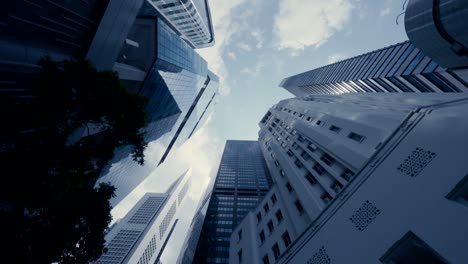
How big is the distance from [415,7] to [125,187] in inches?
2600

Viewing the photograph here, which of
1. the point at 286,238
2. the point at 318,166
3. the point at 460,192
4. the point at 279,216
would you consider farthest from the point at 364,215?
the point at 279,216

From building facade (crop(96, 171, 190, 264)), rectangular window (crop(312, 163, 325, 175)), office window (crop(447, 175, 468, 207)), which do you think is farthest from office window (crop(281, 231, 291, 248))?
building facade (crop(96, 171, 190, 264))

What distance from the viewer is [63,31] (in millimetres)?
18219

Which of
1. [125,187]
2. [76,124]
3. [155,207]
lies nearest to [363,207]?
[76,124]

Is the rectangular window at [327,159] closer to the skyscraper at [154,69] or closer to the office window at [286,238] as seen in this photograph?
the office window at [286,238]

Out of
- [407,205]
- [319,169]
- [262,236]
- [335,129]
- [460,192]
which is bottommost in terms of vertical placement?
[262,236]

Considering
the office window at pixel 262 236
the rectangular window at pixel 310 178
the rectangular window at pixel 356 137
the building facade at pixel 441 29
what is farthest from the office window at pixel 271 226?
the building facade at pixel 441 29

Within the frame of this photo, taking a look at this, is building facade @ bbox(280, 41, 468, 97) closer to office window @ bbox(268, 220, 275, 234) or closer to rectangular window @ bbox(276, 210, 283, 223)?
rectangular window @ bbox(276, 210, 283, 223)

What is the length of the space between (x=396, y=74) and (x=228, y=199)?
237 ft

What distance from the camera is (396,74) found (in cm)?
3662

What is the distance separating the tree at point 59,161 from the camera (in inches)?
316

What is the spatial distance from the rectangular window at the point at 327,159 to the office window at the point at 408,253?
17.1m

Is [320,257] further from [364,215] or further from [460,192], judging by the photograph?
[460,192]

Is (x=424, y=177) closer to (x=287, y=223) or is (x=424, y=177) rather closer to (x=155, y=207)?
A: (x=287, y=223)
